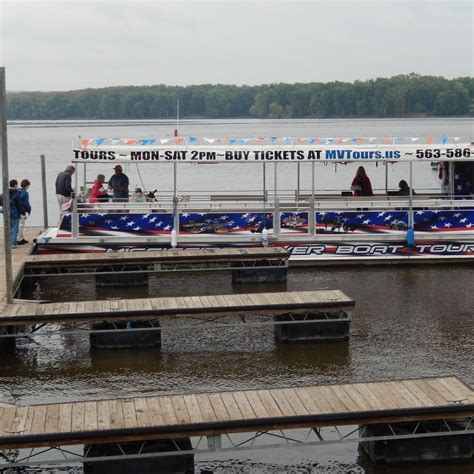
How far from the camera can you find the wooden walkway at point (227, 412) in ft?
30.9

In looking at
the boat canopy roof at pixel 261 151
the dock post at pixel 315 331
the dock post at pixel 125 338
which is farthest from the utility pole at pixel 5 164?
the boat canopy roof at pixel 261 151

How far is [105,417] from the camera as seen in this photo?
986 cm

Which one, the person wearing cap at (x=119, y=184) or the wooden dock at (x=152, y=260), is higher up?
the person wearing cap at (x=119, y=184)

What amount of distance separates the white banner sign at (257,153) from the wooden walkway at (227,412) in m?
10.9

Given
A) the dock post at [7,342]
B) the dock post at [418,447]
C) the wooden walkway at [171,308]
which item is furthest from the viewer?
the dock post at [7,342]

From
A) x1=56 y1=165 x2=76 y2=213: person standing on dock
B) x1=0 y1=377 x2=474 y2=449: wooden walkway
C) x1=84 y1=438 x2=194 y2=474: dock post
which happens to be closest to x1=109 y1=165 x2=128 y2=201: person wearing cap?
x1=56 y1=165 x2=76 y2=213: person standing on dock

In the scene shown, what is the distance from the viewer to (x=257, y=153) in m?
21.1

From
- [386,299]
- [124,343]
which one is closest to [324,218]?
[386,299]

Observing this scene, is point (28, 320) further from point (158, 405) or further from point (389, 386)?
point (389, 386)

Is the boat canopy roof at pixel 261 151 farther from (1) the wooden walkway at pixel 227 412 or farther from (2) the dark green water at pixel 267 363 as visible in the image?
(1) the wooden walkway at pixel 227 412

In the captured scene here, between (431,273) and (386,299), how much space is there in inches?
115

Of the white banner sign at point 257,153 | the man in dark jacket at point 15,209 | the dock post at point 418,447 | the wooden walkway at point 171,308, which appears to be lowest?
the dock post at point 418,447

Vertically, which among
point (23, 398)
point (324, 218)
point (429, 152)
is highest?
point (429, 152)

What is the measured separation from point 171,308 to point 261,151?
7419 mm
